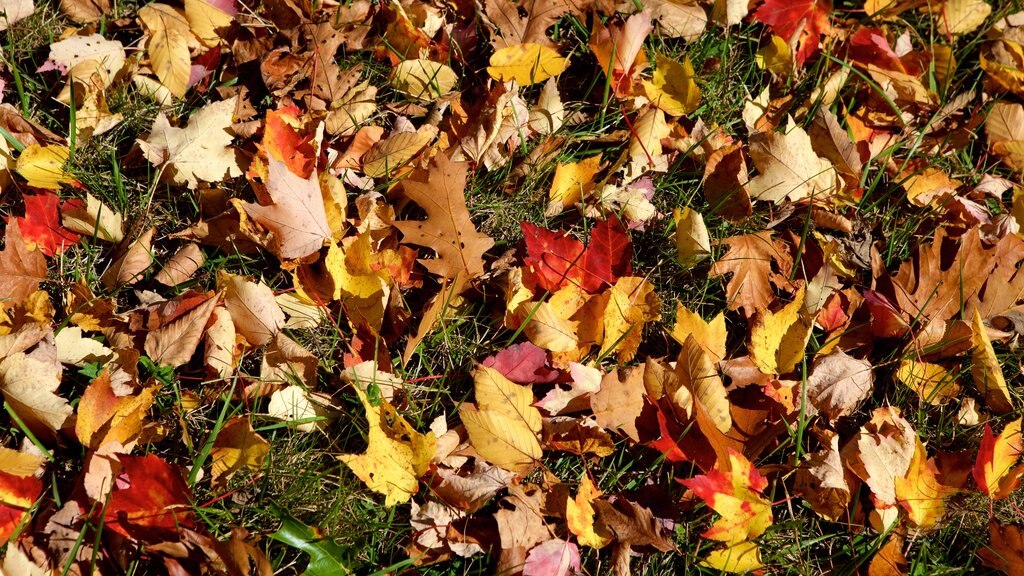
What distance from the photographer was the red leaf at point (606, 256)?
5.98 ft

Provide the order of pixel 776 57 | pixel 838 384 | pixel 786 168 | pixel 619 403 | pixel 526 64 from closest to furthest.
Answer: pixel 619 403 < pixel 838 384 < pixel 786 168 < pixel 526 64 < pixel 776 57

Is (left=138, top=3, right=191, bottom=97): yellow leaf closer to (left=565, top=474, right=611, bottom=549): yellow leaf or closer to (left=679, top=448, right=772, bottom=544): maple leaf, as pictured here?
(left=565, top=474, right=611, bottom=549): yellow leaf

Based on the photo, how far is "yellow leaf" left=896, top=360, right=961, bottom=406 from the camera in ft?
6.14

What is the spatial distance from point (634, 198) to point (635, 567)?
91 cm

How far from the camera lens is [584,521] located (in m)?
1.62

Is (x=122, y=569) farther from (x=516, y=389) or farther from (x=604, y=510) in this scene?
(x=604, y=510)

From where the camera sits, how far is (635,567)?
165 cm

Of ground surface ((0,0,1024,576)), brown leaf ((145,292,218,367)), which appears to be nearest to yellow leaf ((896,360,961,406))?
ground surface ((0,0,1024,576))

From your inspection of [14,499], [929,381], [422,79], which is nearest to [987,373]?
[929,381]

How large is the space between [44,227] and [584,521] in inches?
54.8

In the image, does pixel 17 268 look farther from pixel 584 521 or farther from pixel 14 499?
pixel 584 521

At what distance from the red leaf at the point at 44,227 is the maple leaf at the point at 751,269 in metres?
1.55

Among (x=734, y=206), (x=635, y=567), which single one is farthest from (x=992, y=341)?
(x=635, y=567)

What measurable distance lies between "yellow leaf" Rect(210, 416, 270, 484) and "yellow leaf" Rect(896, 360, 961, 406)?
1.47 metres
